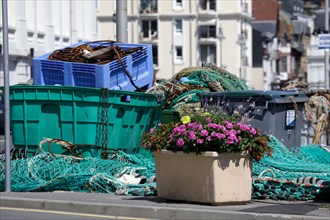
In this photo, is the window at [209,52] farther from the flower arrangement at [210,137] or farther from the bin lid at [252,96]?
the flower arrangement at [210,137]

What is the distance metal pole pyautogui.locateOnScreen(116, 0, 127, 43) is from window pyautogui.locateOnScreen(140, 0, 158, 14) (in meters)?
70.3

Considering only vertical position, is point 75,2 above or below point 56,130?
above

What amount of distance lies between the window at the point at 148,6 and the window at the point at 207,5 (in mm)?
4125

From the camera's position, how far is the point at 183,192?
12.7 m

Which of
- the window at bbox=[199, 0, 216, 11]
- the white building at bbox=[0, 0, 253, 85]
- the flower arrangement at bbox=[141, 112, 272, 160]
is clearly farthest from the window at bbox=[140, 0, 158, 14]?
the flower arrangement at bbox=[141, 112, 272, 160]

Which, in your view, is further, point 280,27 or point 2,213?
point 280,27

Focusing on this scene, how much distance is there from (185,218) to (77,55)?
5.88m

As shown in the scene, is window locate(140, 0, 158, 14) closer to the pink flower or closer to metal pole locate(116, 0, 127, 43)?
metal pole locate(116, 0, 127, 43)

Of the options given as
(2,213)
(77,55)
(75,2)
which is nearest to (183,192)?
(2,213)

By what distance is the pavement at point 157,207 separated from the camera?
11.6 m

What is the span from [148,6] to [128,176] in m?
76.1

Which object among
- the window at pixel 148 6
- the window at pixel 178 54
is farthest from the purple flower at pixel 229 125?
the window at pixel 178 54

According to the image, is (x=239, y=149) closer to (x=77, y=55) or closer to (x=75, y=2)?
(x=77, y=55)

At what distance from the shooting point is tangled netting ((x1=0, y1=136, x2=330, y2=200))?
13305 millimetres
